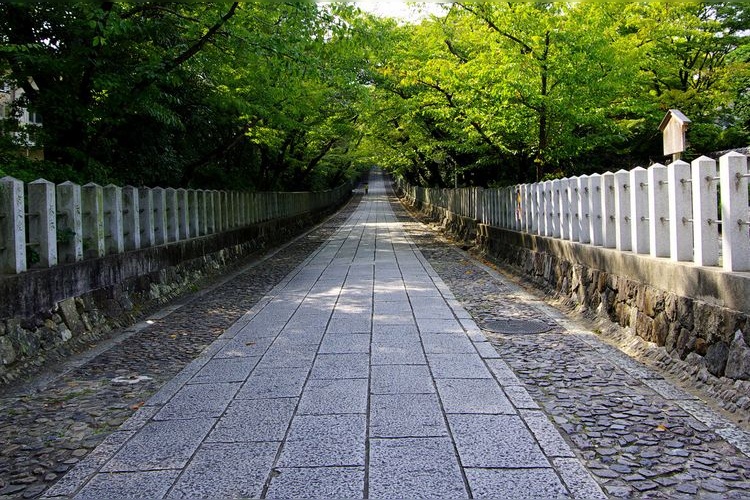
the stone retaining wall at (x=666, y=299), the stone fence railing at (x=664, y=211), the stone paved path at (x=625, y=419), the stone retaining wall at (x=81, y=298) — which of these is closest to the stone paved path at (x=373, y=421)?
the stone paved path at (x=625, y=419)

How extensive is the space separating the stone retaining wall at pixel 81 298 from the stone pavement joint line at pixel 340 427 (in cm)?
159

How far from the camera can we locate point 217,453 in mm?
3732

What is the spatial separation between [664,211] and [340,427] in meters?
4.19

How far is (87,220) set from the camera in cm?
778

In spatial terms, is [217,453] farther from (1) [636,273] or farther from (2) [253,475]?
(1) [636,273]

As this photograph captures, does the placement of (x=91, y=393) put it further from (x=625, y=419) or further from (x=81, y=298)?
(x=625, y=419)

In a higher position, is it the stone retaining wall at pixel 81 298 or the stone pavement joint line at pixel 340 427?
the stone retaining wall at pixel 81 298

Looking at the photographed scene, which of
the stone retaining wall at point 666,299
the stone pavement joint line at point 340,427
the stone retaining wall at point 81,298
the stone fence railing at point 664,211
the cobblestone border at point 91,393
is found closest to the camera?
the stone pavement joint line at point 340,427

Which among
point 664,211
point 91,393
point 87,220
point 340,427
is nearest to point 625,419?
point 340,427

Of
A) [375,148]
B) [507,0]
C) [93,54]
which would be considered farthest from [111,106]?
[375,148]

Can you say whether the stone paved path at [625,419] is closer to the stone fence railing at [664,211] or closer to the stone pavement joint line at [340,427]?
the stone pavement joint line at [340,427]

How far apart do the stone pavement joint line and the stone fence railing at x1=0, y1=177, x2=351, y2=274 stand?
7.24 ft

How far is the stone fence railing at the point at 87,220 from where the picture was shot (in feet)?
19.7

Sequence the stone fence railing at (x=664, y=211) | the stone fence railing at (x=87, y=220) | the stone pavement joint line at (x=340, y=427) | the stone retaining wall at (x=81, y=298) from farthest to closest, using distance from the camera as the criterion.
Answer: the stone fence railing at (x=87, y=220)
the stone retaining wall at (x=81, y=298)
the stone fence railing at (x=664, y=211)
the stone pavement joint line at (x=340, y=427)
